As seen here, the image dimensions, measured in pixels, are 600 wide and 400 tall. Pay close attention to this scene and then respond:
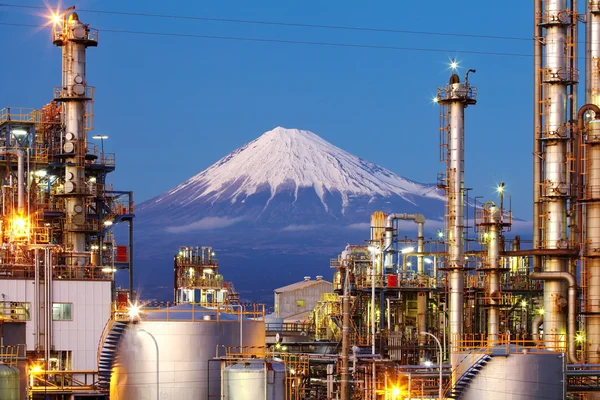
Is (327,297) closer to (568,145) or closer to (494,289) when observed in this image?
(494,289)

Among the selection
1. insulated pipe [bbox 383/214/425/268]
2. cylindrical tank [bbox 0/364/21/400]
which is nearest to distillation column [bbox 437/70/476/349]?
insulated pipe [bbox 383/214/425/268]

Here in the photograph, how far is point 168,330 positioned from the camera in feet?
153

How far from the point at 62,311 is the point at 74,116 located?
14.1 meters

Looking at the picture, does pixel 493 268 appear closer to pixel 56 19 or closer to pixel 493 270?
pixel 493 270

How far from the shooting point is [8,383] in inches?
1633

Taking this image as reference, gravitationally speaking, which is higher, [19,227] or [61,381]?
[19,227]

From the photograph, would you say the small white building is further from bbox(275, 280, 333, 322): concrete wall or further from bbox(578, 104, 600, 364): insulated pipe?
bbox(578, 104, 600, 364): insulated pipe

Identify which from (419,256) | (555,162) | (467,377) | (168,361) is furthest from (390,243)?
(467,377)

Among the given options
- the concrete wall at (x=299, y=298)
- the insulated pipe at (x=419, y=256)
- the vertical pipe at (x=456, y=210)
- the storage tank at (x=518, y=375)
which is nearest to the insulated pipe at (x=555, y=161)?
the vertical pipe at (x=456, y=210)

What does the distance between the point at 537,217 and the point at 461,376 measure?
67.9ft

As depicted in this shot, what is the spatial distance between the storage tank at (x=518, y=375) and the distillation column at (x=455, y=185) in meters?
20.2

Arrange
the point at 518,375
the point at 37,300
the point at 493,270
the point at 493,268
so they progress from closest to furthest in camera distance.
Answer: the point at 518,375, the point at 37,300, the point at 493,268, the point at 493,270

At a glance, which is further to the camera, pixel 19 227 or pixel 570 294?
pixel 19 227

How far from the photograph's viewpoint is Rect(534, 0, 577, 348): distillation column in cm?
5822
